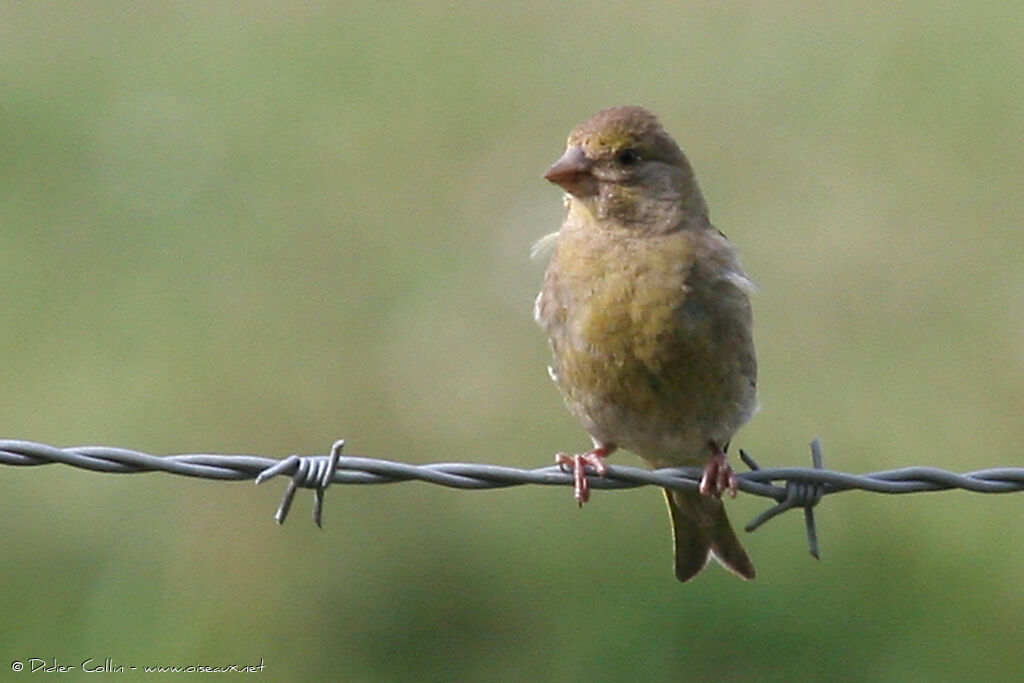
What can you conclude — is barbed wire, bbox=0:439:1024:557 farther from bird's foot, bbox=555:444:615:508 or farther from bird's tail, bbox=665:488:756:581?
bird's tail, bbox=665:488:756:581

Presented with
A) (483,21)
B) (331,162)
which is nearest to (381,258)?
(331,162)

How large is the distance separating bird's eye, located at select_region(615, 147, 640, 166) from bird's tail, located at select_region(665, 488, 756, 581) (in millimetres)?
916

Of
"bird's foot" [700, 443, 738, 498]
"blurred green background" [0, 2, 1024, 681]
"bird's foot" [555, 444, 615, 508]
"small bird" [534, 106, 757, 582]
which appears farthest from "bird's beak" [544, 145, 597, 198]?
"blurred green background" [0, 2, 1024, 681]

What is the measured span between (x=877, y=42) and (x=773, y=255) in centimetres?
299

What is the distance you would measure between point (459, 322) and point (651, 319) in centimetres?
336

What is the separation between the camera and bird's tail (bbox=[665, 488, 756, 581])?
5613 millimetres

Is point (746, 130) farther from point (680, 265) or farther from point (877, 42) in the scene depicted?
point (680, 265)

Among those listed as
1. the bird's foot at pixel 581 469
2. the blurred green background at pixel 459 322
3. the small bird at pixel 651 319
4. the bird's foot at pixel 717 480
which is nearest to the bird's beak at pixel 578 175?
the small bird at pixel 651 319

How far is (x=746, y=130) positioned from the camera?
10.2 meters

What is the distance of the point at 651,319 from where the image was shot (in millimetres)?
5227

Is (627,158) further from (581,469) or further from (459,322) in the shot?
(459,322)

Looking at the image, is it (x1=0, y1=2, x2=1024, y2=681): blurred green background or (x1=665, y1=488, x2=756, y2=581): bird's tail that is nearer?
(x1=665, y1=488, x2=756, y2=581): bird's tail

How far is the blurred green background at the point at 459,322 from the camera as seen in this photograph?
6.57 meters

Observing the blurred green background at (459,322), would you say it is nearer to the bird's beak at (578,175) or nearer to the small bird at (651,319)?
the small bird at (651,319)
